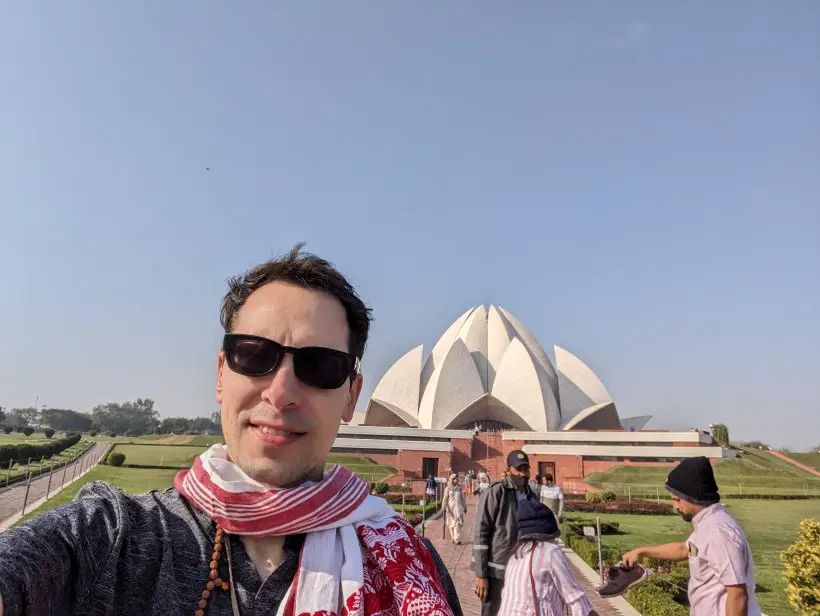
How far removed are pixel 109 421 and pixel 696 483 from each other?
230ft

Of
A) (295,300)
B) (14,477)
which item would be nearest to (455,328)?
(14,477)

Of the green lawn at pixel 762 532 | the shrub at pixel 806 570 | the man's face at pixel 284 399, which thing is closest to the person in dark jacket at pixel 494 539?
the shrub at pixel 806 570

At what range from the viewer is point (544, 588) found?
7.72ft

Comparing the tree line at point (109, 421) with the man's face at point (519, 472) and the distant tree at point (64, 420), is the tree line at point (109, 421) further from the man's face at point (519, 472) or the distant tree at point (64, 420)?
the man's face at point (519, 472)

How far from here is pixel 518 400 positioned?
27.6 m

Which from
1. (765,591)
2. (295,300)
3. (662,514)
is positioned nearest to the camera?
(295,300)

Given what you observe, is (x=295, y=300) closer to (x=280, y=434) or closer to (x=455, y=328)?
(x=280, y=434)

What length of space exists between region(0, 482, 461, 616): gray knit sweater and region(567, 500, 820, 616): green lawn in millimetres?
5628

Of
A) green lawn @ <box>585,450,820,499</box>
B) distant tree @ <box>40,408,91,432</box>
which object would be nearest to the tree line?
distant tree @ <box>40,408,91,432</box>

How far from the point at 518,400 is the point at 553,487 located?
19817 millimetres

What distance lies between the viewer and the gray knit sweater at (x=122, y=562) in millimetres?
607

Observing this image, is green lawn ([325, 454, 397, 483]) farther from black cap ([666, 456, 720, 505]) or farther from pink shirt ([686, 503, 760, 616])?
pink shirt ([686, 503, 760, 616])

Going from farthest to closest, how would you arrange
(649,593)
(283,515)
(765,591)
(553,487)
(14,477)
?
1. (14,477)
2. (553,487)
3. (765,591)
4. (649,593)
5. (283,515)

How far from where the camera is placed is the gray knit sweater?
61cm
